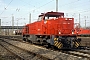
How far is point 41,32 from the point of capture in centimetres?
1762

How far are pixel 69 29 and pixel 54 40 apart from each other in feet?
6.73

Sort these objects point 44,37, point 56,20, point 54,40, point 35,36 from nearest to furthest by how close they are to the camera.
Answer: point 54,40 → point 56,20 → point 44,37 → point 35,36

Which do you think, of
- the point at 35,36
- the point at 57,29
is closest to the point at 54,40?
the point at 57,29

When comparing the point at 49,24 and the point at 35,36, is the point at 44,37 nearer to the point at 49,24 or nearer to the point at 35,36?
the point at 49,24

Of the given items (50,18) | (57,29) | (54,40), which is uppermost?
(50,18)

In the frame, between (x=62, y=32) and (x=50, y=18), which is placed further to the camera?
(x=50, y=18)

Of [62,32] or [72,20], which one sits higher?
[72,20]

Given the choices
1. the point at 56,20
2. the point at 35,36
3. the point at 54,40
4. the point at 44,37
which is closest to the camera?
the point at 54,40

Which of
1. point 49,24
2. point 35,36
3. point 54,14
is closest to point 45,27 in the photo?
point 49,24

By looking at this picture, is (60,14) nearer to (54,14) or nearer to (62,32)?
(54,14)

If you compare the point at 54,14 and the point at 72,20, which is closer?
the point at 72,20

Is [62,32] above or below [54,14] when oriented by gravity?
below

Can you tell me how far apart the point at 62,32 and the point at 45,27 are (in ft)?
6.26

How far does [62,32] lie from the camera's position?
51.8 ft
